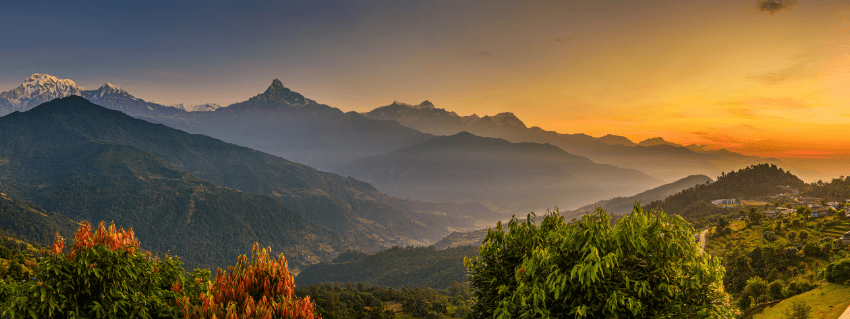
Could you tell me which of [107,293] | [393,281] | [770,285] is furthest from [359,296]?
[393,281]

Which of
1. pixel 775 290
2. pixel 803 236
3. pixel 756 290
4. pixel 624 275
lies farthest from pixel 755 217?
pixel 624 275

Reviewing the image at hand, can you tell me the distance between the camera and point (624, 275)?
10.5m

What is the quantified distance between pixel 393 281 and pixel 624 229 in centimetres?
18796

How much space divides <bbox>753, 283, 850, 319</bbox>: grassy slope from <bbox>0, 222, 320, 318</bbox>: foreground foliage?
4967 centimetres

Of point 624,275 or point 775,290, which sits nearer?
point 624,275

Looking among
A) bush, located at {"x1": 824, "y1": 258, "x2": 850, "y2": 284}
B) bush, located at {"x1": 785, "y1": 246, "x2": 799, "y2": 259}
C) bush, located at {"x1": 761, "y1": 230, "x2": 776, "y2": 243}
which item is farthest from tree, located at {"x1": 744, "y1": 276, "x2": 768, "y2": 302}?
bush, located at {"x1": 761, "y1": 230, "x2": 776, "y2": 243}

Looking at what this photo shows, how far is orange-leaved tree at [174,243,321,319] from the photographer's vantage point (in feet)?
27.5

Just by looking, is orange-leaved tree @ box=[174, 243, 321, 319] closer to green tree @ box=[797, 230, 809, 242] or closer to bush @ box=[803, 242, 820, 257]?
bush @ box=[803, 242, 820, 257]

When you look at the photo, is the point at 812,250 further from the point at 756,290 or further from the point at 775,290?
the point at 756,290

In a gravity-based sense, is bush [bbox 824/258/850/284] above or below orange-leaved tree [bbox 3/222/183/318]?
below

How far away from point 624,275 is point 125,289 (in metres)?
15.7

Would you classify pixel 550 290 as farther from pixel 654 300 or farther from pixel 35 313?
pixel 35 313

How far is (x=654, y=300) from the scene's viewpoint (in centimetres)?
1088

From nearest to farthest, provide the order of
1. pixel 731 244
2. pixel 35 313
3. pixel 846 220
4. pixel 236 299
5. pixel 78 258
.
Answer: pixel 236 299 < pixel 35 313 < pixel 78 258 < pixel 846 220 < pixel 731 244
